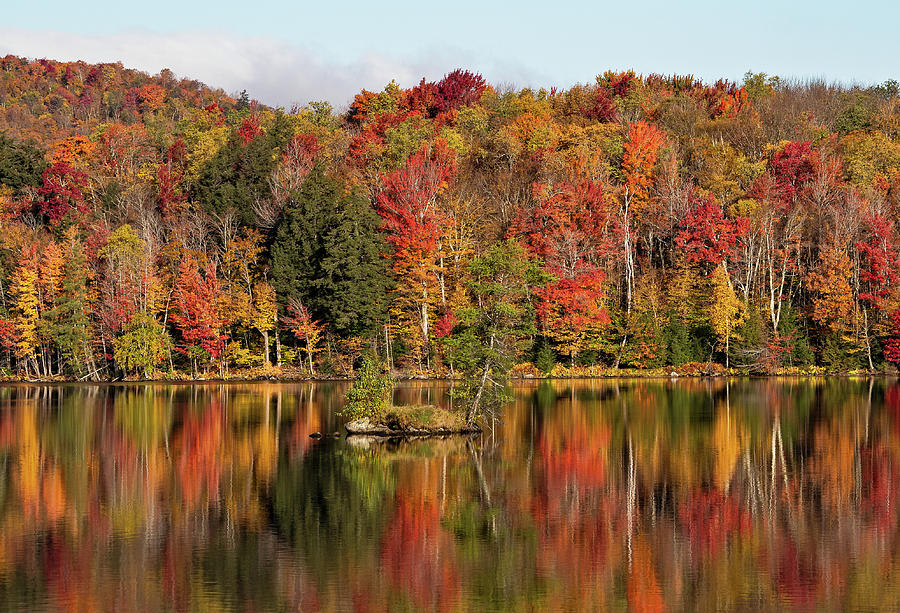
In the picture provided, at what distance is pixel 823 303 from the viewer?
76.7 metres

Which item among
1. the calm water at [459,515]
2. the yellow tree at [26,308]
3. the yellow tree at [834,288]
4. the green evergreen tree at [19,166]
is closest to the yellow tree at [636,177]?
the yellow tree at [834,288]

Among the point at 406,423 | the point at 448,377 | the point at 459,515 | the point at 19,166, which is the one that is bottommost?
the point at 459,515

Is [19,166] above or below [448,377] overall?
above

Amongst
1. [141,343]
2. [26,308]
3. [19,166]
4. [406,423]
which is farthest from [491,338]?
[19,166]

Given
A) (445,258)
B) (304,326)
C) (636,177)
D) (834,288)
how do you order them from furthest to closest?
(636,177) < (445,258) < (304,326) < (834,288)

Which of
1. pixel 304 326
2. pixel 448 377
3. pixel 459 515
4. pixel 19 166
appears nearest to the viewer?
pixel 459 515

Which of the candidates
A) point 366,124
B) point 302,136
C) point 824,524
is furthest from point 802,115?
point 824,524

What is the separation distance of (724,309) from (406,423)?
4179 centimetres

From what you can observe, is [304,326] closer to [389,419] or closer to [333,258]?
[333,258]

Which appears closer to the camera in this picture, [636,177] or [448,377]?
[448,377]

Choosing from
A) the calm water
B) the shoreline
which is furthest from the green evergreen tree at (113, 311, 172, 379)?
the calm water

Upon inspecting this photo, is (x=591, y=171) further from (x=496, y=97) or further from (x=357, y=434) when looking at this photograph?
(x=357, y=434)

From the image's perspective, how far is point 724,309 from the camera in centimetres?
7481

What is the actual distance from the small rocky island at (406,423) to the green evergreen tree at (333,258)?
35.1m
